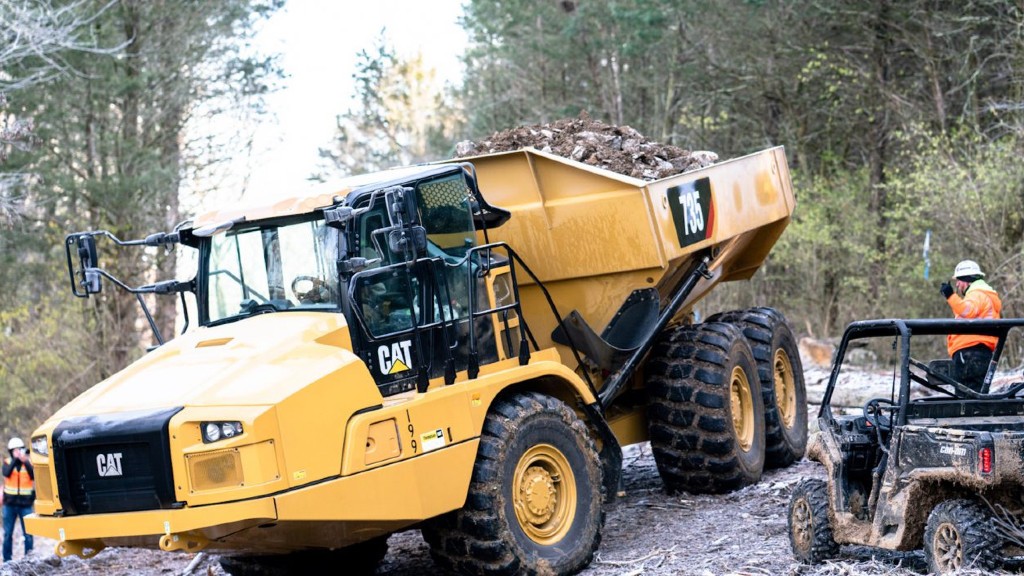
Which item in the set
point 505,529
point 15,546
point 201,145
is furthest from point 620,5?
point 505,529

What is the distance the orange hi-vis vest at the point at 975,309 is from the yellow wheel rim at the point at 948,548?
3.82m

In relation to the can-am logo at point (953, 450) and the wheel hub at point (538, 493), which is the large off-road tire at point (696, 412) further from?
the can-am logo at point (953, 450)

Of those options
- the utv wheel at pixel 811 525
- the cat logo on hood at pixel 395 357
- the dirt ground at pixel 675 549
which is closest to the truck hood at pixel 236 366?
the cat logo on hood at pixel 395 357

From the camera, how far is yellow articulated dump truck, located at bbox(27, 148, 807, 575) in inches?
239

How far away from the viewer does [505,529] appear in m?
6.92

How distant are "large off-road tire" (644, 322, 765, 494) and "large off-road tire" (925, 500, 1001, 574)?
3.23 m

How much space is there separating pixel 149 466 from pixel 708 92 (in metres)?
19.5

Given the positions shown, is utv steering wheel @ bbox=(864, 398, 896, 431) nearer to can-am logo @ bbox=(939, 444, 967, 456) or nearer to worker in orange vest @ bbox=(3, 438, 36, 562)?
can-am logo @ bbox=(939, 444, 967, 456)

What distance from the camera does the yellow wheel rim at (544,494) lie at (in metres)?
7.23

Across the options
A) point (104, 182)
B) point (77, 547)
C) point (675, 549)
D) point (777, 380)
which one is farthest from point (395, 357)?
point (104, 182)

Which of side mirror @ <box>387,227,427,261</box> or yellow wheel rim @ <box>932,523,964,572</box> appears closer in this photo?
yellow wheel rim @ <box>932,523,964,572</box>

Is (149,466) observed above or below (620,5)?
below

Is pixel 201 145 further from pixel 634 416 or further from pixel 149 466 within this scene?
pixel 149 466

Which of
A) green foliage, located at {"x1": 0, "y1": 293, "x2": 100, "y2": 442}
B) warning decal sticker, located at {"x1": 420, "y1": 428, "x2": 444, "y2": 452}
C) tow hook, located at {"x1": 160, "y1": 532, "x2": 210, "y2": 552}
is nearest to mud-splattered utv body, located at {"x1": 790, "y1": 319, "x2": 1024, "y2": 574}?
warning decal sticker, located at {"x1": 420, "y1": 428, "x2": 444, "y2": 452}
